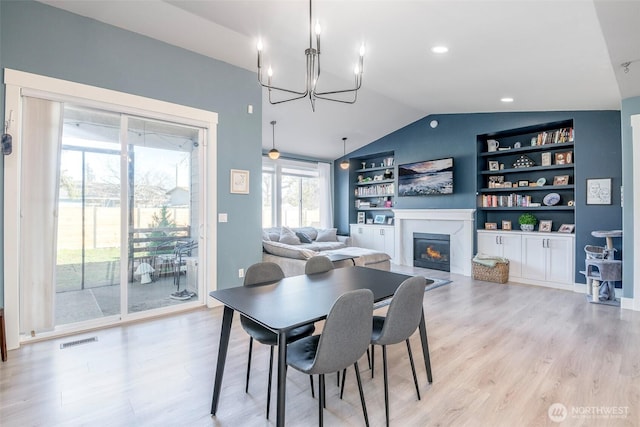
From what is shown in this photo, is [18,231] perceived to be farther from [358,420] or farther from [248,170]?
[358,420]

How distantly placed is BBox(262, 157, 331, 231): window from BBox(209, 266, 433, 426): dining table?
5.20m

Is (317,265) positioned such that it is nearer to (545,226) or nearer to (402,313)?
(402,313)

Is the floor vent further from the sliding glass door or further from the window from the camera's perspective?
the window

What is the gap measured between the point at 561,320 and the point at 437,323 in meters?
1.41

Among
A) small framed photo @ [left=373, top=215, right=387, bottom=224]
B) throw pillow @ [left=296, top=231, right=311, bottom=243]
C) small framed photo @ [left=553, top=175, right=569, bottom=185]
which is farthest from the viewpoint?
small framed photo @ [left=373, top=215, right=387, bottom=224]

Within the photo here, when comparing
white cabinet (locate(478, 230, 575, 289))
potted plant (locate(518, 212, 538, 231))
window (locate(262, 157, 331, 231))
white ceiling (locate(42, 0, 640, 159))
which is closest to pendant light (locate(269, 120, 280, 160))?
window (locate(262, 157, 331, 231))

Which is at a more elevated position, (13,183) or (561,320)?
(13,183)

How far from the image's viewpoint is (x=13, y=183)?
277cm

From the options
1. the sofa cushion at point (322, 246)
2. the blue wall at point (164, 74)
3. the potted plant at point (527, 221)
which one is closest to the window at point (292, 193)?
the sofa cushion at point (322, 246)

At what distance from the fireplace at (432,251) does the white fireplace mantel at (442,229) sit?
0.28 ft

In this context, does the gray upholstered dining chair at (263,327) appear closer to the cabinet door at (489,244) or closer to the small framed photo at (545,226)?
the cabinet door at (489,244)

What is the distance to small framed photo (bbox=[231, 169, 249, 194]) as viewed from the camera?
13.6ft

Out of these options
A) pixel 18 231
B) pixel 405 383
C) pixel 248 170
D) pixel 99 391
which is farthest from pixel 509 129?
pixel 18 231

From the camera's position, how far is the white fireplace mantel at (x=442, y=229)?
5.87 meters
